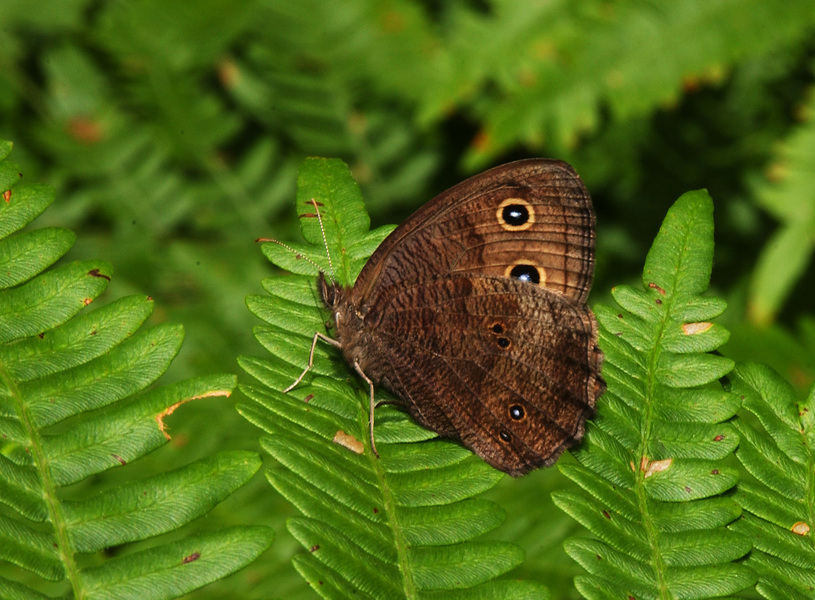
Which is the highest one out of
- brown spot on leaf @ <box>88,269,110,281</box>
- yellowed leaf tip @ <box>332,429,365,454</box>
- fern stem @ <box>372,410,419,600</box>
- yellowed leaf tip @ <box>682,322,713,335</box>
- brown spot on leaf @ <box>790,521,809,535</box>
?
brown spot on leaf @ <box>88,269,110,281</box>

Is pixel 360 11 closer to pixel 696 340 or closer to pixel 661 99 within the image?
pixel 661 99

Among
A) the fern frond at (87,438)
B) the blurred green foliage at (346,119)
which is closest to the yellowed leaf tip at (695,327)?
the fern frond at (87,438)

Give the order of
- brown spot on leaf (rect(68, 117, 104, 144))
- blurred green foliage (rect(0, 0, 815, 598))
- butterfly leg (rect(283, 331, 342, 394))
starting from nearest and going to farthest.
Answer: butterfly leg (rect(283, 331, 342, 394)) < blurred green foliage (rect(0, 0, 815, 598)) < brown spot on leaf (rect(68, 117, 104, 144))

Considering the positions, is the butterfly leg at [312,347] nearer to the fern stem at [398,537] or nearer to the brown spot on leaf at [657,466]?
the fern stem at [398,537]

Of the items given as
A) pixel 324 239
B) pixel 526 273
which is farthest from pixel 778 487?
pixel 324 239

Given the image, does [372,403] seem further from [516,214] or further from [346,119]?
[346,119]

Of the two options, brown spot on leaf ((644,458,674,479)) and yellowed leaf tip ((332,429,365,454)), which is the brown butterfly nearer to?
yellowed leaf tip ((332,429,365,454))

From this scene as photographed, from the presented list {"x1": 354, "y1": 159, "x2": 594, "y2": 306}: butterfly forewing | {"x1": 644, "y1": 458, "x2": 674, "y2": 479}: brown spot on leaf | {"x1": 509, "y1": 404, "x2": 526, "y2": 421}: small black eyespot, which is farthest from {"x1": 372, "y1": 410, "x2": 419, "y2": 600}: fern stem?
{"x1": 644, "y1": 458, "x2": 674, "y2": 479}: brown spot on leaf

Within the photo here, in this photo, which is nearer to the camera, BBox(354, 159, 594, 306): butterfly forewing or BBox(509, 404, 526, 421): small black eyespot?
BBox(509, 404, 526, 421): small black eyespot
